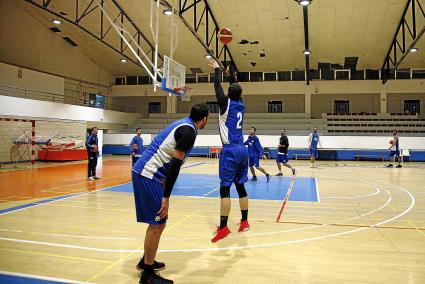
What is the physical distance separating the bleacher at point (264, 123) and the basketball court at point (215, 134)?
4.7 inches

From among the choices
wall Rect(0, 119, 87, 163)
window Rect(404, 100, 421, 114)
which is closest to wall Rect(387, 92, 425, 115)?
window Rect(404, 100, 421, 114)

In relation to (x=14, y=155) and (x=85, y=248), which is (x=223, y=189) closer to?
(x=85, y=248)

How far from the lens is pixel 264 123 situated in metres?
26.0

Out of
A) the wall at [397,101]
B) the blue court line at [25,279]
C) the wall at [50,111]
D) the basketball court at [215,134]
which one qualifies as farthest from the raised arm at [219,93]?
the wall at [397,101]

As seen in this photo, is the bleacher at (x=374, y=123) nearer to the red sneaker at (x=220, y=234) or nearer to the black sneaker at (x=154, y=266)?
the red sneaker at (x=220, y=234)

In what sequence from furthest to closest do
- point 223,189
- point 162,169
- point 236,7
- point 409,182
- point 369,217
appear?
1. point 236,7
2. point 409,182
3. point 369,217
4. point 223,189
5. point 162,169

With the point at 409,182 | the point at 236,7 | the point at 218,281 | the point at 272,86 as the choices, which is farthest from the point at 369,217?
the point at 272,86

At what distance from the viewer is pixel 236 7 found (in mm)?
17422

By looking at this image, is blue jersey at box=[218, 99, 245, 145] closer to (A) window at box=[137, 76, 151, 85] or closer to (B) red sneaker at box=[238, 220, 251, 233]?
(B) red sneaker at box=[238, 220, 251, 233]

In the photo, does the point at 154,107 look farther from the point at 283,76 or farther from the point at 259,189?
the point at 259,189

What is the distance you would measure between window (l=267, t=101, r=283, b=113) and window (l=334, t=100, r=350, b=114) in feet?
14.4

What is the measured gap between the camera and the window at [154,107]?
1215 inches

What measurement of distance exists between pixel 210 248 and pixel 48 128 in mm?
18301

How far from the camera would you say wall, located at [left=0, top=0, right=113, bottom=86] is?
19.2m
